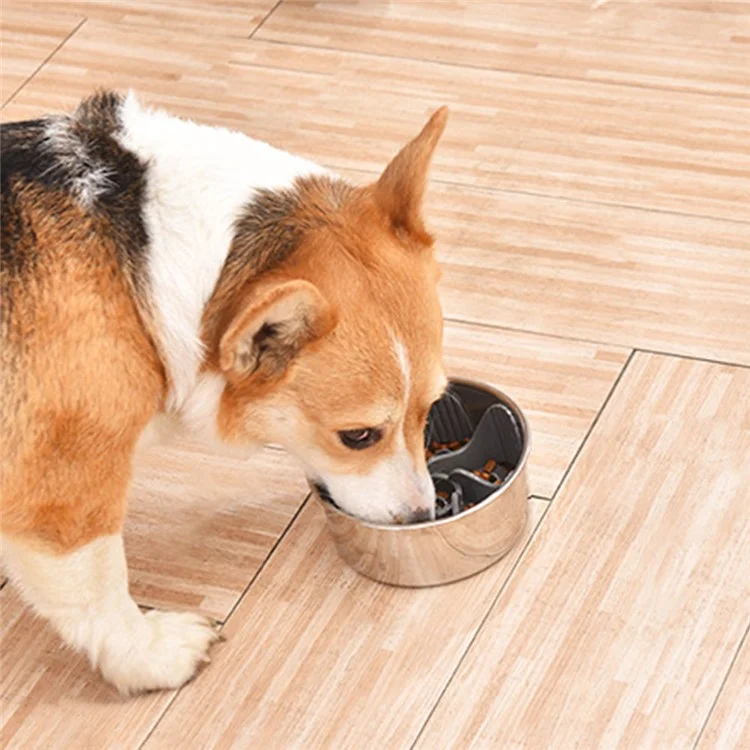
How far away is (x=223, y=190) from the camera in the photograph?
2.23 m

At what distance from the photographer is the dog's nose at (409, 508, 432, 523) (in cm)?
242

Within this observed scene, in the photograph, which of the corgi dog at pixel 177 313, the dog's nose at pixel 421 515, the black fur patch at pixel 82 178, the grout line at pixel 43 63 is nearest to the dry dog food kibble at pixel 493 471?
the dog's nose at pixel 421 515

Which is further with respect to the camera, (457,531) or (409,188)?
(457,531)

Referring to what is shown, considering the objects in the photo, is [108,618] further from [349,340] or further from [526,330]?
[526,330]

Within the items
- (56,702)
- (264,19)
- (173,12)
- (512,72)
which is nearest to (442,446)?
(56,702)

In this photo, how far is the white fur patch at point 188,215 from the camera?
86.4 inches

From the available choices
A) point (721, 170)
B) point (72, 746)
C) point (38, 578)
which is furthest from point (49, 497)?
point (721, 170)

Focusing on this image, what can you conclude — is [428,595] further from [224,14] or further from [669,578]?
[224,14]

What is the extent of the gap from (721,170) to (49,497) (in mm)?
1816

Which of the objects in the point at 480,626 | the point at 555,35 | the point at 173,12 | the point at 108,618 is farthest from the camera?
the point at 173,12

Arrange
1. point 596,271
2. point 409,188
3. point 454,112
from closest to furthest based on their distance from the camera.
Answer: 1. point 409,188
2. point 596,271
3. point 454,112

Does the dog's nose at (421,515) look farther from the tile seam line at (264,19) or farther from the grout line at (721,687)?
the tile seam line at (264,19)

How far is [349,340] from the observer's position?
219cm

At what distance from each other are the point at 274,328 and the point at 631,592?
80cm
